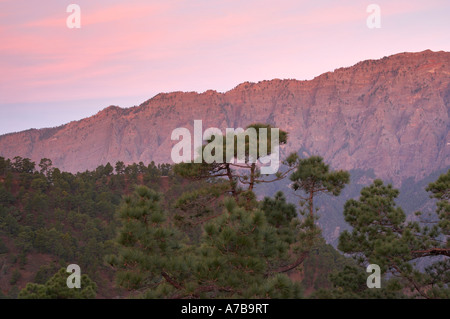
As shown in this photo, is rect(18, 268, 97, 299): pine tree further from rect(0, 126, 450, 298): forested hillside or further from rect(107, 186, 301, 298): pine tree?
rect(107, 186, 301, 298): pine tree

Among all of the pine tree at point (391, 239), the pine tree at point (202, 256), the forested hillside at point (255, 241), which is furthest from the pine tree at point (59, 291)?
the pine tree at point (391, 239)

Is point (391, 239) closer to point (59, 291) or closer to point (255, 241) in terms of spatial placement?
point (255, 241)

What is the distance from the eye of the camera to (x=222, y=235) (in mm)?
15555

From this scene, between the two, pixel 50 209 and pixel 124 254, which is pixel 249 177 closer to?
pixel 124 254

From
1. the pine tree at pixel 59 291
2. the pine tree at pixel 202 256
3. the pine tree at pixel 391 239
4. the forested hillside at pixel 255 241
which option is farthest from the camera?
the pine tree at pixel 391 239

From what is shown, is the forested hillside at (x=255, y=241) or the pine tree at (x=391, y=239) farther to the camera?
the pine tree at (x=391, y=239)

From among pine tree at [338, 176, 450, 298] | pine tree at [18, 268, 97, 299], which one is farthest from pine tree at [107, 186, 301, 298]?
pine tree at [338, 176, 450, 298]

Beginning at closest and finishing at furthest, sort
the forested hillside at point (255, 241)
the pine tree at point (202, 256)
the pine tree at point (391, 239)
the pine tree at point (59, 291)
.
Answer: the pine tree at point (202, 256) → the forested hillside at point (255, 241) → the pine tree at point (59, 291) → the pine tree at point (391, 239)

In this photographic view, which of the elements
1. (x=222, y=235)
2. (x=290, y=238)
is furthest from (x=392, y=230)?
(x=222, y=235)

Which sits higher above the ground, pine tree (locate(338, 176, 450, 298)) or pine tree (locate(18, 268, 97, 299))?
pine tree (locate(338, 176, 450, 298))

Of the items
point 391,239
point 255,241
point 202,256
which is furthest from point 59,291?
point 391,239

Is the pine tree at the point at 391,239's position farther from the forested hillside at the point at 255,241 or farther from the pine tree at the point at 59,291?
the pine tree at the point at 59,291

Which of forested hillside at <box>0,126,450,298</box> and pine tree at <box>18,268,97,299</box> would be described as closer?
forested hillside at <box>0,126,450,298</box>
